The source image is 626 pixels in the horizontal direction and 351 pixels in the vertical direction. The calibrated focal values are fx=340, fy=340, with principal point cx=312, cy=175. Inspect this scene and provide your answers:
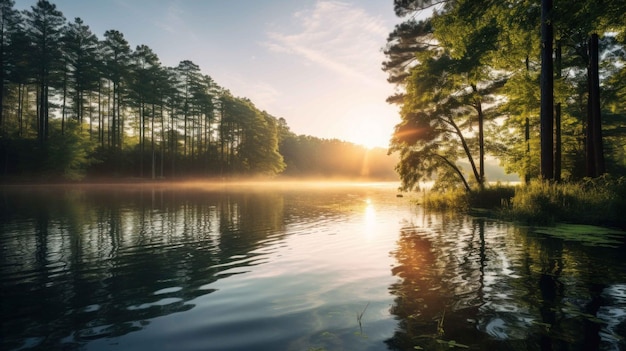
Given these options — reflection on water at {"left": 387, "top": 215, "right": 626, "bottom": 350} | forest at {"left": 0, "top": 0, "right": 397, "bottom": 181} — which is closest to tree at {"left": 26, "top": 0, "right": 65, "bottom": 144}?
forest at {"left": 0, "top": 0, "right": 397, "bottom": 181}

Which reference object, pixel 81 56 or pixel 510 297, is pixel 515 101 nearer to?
pixel 510 297

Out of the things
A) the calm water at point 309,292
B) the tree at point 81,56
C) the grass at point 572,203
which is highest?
the tree at point 81,56

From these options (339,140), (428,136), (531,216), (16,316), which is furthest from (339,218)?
(339,140)

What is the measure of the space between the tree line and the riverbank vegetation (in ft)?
0.20

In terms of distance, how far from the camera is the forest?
4409 cm

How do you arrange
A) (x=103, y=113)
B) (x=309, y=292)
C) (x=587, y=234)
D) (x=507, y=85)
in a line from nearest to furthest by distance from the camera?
(x=309, y=292), (x=587, y=234), (x=507, y=85), (x=103, y=113)

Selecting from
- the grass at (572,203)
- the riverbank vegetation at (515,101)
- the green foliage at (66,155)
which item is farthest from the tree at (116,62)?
the grass at (572,203)

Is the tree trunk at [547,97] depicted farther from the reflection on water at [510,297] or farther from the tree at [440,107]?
the reflection on water at [510,297]

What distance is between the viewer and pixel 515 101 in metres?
17.3

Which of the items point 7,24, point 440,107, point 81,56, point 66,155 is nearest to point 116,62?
point 81,56

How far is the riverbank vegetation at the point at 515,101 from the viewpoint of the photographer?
13.5 metres

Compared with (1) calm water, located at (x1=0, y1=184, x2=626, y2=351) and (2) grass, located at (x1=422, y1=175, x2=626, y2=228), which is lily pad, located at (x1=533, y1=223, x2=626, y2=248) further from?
(2) grass, located at (x1=422, y1=175, x2=626, y2=228)

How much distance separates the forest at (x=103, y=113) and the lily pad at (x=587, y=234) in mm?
49467

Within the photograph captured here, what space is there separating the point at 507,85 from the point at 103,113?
211 feet
